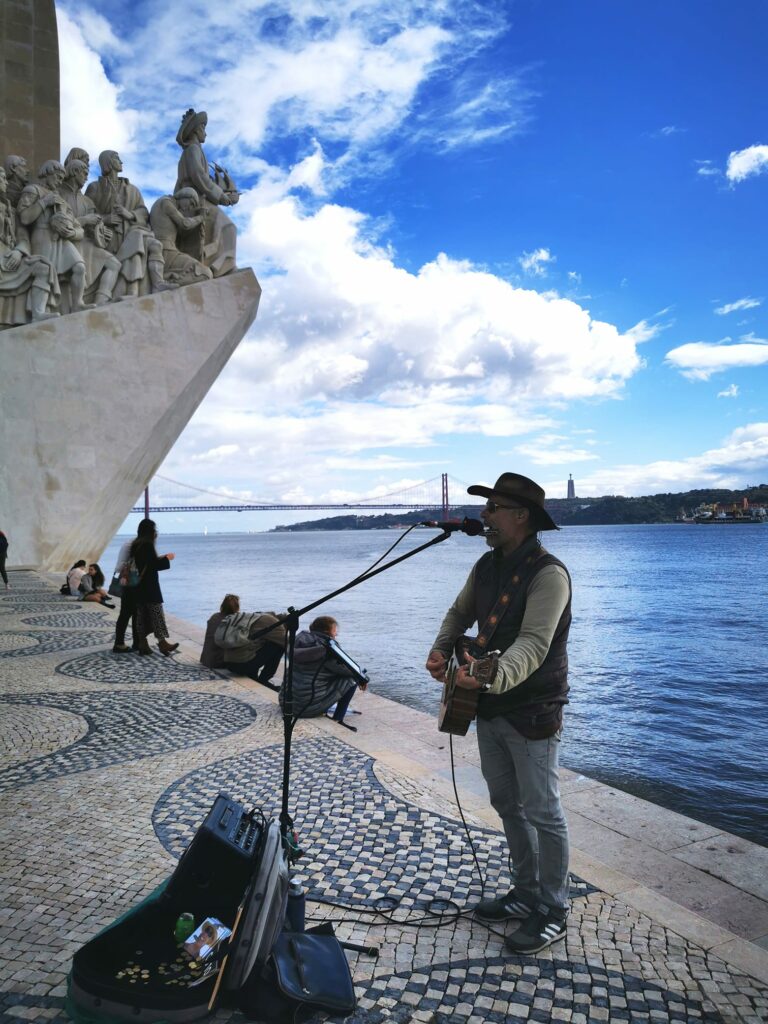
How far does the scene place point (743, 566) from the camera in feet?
105

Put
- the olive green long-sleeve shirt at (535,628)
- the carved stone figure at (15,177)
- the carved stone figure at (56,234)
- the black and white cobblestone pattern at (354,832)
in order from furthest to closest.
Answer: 1. the carved stone figure at (15,177)
2. the carved stone figure at (56,234)
3. the black and white cobblestone pattern at (354,832)
4. the olive green long-sleeve shirt at (535,628)

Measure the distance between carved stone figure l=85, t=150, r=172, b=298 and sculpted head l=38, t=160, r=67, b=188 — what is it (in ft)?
2.35

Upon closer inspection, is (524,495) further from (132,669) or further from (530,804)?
(132,669)

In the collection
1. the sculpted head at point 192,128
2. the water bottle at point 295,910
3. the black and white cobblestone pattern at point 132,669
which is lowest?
the black and white cobblestone pattern at point 132,669

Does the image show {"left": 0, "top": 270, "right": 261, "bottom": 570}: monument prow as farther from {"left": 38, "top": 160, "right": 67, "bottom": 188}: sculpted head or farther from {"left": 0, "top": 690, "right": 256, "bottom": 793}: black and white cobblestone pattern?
{"left": 0, "top": 690, "right": 256, "bottom": 793}: black and white cobblestone pattern

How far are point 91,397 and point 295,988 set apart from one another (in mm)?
13316

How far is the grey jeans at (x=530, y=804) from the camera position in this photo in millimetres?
2164

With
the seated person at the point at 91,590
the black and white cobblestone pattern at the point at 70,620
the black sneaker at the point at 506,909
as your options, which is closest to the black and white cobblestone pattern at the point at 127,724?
the black sneaker at the point at 506,909

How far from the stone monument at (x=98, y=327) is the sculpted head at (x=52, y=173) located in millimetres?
21

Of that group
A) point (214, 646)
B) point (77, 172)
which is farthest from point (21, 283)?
point (214, 646)

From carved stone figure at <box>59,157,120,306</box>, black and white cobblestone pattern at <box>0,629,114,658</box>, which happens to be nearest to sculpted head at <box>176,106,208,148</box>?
carved stone figure at <box>59,157,120,306</box>

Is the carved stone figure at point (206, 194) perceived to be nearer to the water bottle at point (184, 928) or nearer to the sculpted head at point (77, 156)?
the sculpted head at point (77, 156)

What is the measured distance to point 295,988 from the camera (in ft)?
6.01

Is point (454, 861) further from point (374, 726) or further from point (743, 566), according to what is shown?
point (743, 566)
